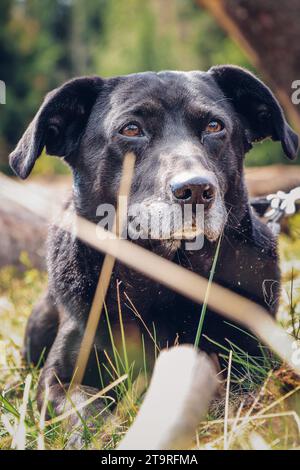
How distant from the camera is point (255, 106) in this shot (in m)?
3.28

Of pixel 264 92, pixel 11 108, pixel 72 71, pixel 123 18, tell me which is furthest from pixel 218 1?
pixel 72 71

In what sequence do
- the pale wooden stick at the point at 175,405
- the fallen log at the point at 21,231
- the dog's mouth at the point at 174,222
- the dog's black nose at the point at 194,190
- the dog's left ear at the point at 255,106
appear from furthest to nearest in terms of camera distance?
the fallen log at the point at 21,231
the dog's left ear at the point at 255,106
the dog's mouth at the point at 174,222
the dog's black nose at the point at 194,190
the pale wooden stick at the point at 175,405

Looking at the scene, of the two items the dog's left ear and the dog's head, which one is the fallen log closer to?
the dog's left ear

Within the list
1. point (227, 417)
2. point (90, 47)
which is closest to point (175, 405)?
point (227, 417)

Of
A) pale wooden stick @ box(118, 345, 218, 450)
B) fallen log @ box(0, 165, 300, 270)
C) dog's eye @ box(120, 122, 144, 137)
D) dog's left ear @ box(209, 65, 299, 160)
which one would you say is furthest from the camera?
fallen log @ box(0, 165, 300, 270)

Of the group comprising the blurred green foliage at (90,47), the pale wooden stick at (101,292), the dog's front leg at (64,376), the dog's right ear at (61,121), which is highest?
the dog's right ear at (61,121)

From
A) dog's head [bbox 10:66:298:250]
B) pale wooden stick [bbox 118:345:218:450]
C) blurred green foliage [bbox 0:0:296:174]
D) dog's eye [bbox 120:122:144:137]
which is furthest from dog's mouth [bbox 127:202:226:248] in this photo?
blurred green foliage [bbox 0:0:296:174]

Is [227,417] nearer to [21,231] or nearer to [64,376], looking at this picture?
[64,376]

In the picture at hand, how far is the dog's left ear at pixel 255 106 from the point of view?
312 cm

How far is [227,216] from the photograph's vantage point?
2.87m

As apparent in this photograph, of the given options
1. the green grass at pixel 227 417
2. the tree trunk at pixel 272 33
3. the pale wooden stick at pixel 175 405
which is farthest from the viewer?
the tree trunk at pixel 272 33

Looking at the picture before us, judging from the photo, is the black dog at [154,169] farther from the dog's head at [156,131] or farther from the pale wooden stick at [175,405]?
the pale wooden stick at [175,405]

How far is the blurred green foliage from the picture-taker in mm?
19328

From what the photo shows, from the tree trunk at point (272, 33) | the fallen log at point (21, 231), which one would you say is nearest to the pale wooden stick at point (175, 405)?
the tree trunk at point (272, 33)
